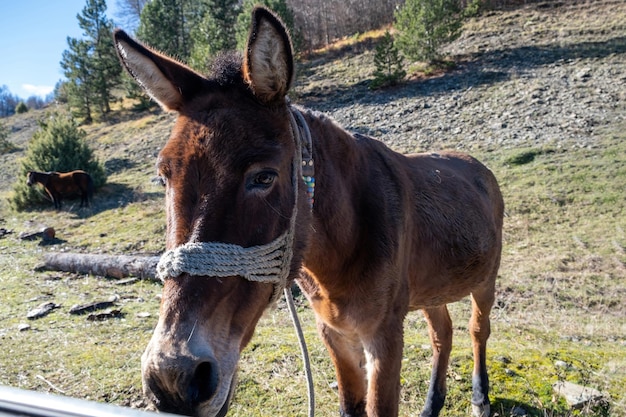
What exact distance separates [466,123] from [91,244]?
14.7 m

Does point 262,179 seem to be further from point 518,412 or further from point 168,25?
point 168,25

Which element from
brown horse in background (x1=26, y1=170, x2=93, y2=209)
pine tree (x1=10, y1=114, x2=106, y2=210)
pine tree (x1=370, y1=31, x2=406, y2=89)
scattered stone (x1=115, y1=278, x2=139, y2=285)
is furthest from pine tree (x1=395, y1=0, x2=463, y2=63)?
scattered stone (x1=115, y1=278, x2=139, y2=285)

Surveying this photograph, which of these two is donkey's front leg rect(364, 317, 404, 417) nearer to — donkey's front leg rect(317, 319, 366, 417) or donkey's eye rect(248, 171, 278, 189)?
donkey's front leg rect(317, 319, 366, 417)

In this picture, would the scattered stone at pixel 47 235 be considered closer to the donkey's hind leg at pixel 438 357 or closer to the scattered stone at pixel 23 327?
the scattered stone at pixel 23 327

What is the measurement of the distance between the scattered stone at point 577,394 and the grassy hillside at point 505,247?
75 millimetres

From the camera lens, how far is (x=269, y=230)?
206 cm

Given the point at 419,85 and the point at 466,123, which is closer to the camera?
the point at 466,123

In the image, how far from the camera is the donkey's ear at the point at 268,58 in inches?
78.0

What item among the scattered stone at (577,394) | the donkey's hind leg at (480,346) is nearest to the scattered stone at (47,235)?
the donkey's hind leg at (480,346)

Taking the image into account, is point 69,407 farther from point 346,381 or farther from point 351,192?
point 346,381

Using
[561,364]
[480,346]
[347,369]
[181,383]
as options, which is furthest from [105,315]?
[561,364]

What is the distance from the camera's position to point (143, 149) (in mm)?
24219

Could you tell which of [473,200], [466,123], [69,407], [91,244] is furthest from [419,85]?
[69,407]

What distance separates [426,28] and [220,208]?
2688 cm
